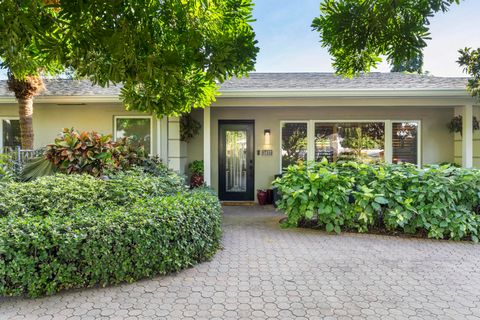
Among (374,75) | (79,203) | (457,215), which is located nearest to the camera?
(79,203)

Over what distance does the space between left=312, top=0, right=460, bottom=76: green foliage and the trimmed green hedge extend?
8.56 feet

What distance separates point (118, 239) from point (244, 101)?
5.03 metres

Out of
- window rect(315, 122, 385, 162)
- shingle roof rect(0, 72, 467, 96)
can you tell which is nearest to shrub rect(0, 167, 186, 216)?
shingle roof rect(0, 72, 467, 96)

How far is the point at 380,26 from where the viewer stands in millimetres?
2471

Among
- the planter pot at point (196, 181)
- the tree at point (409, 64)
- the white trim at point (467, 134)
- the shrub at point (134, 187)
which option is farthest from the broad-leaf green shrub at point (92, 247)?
the white trim at point (467, 134)

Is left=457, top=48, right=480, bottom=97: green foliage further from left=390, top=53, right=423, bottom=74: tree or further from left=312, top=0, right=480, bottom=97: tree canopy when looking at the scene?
left=312, top=0, right=480, bottom=97: tree canopy

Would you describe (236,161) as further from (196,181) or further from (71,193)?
(71,193)

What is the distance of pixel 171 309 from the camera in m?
2.98

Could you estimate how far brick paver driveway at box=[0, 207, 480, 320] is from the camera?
9.56 feet

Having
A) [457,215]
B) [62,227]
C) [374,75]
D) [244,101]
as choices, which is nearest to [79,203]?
[62,227]

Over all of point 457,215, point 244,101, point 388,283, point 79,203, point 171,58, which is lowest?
point 388,283

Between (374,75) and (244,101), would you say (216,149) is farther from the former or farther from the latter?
(374,75)

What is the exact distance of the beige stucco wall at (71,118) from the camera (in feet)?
27.9

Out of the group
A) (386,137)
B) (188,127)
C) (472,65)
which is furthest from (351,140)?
(188,127)
